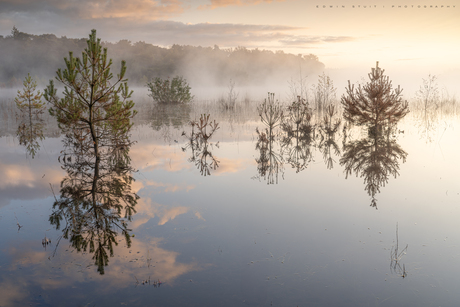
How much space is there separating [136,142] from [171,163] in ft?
13.8

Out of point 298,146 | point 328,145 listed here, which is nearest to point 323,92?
point 328,145

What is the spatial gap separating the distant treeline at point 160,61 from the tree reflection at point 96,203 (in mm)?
73792

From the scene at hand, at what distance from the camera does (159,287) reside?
4465mm

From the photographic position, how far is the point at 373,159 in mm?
11336

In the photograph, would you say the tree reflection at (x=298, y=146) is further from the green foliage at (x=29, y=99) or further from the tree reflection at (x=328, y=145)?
the green foliage at (x=29, y=99)

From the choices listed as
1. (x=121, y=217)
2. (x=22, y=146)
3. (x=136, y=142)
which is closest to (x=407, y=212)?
(x=121, y=217)

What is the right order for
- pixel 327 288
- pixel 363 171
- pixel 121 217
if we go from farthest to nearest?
pixel 363 171, pixel 121 217, pixel 327 288

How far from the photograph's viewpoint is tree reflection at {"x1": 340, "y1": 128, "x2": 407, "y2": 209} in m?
9.16

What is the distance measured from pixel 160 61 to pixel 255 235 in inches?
3832

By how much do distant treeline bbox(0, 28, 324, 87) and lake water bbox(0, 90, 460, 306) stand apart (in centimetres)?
7593

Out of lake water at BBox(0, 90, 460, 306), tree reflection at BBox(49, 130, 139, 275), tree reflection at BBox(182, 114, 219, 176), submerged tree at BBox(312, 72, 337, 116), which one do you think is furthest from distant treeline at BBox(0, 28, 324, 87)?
lake water at BBox(0, 90, 460, 306)

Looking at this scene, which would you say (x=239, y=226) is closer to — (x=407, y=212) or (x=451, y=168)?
(x=407, y=212)

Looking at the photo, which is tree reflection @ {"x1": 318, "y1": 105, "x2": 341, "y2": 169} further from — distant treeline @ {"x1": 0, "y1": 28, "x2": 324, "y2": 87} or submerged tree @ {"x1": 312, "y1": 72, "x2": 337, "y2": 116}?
distant treeline @ {"x1": 0, "y1": 28, "x2": 324, "y2": 87}

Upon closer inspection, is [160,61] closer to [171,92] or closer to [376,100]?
[171,92]
